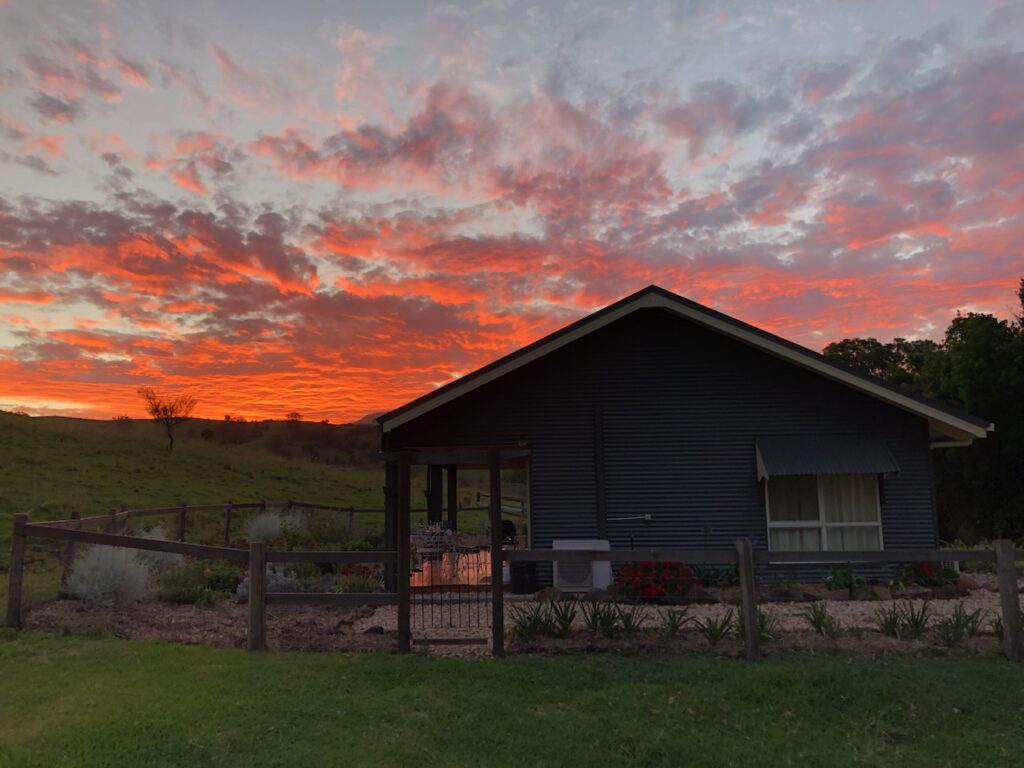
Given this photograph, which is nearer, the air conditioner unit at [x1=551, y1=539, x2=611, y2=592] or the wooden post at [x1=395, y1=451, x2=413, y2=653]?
the wooden post at [x1=395, y1=451, x2=413, y2=653]

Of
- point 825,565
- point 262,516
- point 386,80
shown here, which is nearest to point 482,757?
point 825,565

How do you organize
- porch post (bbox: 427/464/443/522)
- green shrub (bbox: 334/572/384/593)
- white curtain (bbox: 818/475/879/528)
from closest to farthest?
green shrub (bbox: 334/572/384/593)
white curtain (bbox: 818/475/879/528)
porch post (bbox: 427/464/443/522)

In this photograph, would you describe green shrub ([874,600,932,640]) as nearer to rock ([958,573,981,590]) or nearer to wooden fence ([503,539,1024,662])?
wooden fence ([503,539,1024,662])

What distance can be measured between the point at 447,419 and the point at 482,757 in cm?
878

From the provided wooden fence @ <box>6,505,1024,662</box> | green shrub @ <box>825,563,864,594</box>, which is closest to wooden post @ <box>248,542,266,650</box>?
wooden fence @ <box>6,505,1024,662</box>

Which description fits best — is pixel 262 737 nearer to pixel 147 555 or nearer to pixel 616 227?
pixel 147 555

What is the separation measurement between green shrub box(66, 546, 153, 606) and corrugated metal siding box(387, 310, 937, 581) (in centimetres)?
481

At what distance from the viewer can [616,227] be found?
1614 cm

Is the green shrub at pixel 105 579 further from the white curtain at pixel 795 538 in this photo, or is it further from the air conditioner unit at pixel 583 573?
the white curtain at pixel 795 538

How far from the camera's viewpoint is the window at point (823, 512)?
1316 centimetres

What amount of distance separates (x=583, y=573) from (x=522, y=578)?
1.13 m

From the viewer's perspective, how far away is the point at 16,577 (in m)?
8.85

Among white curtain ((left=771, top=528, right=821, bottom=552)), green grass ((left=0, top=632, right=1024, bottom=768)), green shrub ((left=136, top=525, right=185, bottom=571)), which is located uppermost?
white curtain ((left=771, top=528, right=821, bottom=552))

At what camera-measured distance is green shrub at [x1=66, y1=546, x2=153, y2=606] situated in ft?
33.0
